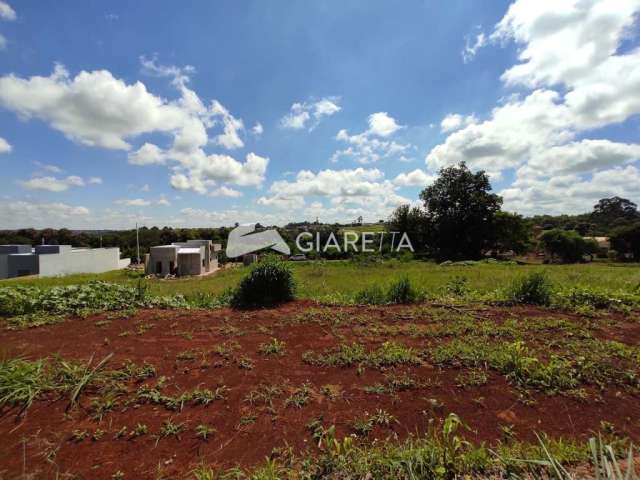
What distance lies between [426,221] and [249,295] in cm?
2601

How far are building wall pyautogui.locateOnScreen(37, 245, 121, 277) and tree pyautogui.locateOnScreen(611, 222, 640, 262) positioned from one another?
2103 inches

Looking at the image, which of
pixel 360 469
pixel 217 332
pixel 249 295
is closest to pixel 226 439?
pixel 360 469

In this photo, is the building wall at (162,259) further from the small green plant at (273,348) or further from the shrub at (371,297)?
the small green plant at (273,348)

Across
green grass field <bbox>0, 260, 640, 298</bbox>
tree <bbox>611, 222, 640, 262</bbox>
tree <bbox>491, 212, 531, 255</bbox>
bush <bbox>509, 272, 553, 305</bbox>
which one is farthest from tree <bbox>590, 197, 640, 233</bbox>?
bush <bbox>509, 272, 553, 305</bbox>

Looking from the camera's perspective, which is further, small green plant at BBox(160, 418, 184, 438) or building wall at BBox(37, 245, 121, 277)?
building wall at BBox(37, 245, 121, 277)

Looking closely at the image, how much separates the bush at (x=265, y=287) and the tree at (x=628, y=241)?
1531 inches

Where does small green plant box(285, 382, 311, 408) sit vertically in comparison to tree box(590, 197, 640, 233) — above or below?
below

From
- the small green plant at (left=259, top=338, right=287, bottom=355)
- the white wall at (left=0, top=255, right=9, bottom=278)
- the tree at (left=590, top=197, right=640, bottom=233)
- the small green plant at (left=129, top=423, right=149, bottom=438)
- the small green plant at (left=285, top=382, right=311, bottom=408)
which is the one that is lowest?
the white wall at (left=0, top=255, right=9, bottom=278)

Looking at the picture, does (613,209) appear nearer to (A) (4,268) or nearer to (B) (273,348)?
(B) (273,348)

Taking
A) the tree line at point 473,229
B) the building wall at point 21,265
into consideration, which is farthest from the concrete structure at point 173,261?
the tree line at point 473,229

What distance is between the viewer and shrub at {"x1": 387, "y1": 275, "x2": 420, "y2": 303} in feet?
19.4

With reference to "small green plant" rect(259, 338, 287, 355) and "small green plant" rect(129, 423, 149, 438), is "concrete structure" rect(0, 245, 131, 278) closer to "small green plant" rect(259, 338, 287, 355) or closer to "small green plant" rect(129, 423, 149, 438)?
"small green plant" rect(259, 338, 287, 355)

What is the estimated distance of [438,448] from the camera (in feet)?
5.81

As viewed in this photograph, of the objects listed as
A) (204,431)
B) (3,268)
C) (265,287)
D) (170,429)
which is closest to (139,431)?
(170,429)
